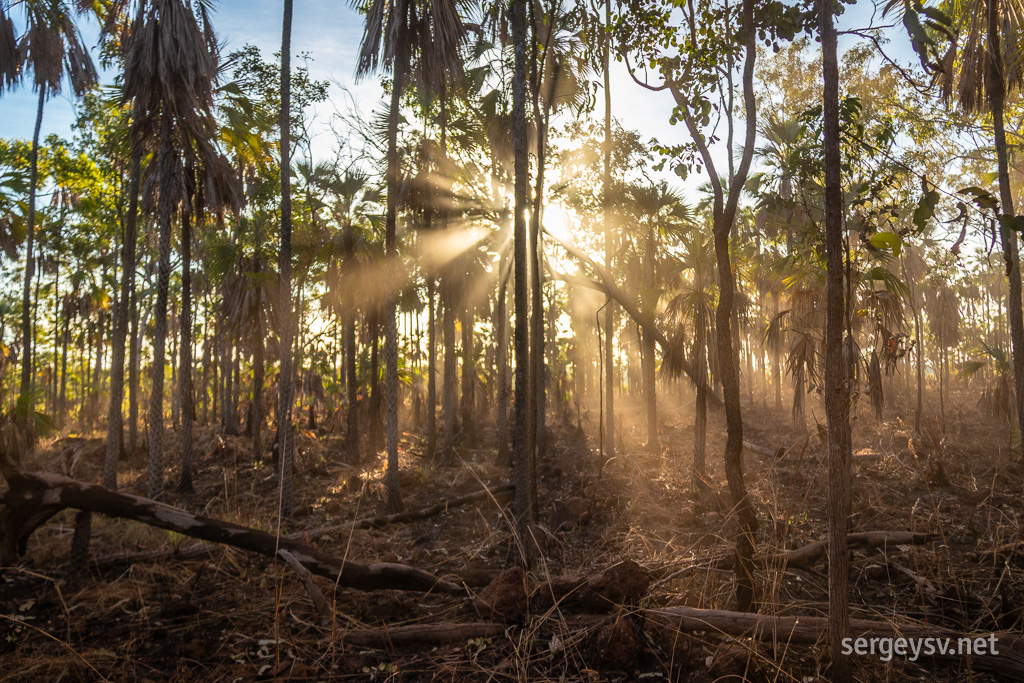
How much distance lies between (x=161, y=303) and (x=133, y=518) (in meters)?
8.01

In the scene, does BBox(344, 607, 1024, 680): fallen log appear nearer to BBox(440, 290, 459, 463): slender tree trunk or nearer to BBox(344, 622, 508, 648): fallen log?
BBox(344, 622, 508, 648): fallen log

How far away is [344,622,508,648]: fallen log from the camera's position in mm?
5488

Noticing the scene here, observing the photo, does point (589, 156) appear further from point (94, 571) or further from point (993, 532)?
point (94, 571)

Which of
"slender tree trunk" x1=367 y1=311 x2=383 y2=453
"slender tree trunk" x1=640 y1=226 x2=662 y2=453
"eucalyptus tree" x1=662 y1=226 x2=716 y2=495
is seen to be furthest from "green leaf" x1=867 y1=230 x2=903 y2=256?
"slender tree trunk" x1=367 y1=311 x2=383 y2=453

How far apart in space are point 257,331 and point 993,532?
17.9 m

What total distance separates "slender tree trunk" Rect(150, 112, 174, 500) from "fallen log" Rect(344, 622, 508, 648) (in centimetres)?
952

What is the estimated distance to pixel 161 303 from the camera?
1298cm

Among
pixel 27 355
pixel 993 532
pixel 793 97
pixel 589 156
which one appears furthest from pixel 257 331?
pixel 793 97

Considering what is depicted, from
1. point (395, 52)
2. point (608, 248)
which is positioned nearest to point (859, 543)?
point (608, 248)

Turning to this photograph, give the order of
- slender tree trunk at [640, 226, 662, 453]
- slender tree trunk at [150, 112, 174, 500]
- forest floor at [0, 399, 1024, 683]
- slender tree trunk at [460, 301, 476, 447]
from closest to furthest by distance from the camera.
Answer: forest floor at [0, 399, 1024, 683] < slender tree trunk at [150, 112, 174, 500] < slender tree trunk at [640, 226, 662, 453] < slender tree trunk at [460, 301, 476, 447]

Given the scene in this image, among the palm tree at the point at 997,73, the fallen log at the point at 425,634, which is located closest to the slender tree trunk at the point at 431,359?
the fallen log at the point at 425,634

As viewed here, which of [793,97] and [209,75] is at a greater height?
[793,97]

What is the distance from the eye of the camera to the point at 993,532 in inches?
327

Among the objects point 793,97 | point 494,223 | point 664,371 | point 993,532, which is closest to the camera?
point 993,532
